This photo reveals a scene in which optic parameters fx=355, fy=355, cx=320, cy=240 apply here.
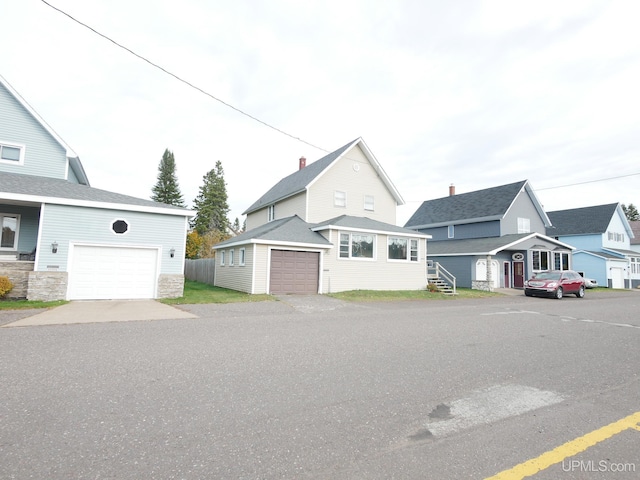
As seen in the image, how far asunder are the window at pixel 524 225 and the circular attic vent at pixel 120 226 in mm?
30464

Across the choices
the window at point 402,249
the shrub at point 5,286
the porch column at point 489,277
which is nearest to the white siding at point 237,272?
the window at point 402,249

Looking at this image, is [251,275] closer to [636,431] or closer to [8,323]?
[8,323]

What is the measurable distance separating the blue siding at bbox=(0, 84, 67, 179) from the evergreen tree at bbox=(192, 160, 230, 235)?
123ft

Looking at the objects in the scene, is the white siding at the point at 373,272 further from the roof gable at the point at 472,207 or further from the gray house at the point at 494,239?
the roof gable at the point at 472,207

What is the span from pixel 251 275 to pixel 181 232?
4.11 meters

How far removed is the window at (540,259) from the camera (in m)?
29.0

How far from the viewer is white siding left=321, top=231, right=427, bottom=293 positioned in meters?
19.9

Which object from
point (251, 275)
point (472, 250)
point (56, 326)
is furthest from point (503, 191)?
point (56, 326)

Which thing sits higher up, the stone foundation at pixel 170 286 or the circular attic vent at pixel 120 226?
the circular attic vent at pixel 120 226

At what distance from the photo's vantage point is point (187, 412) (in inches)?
154

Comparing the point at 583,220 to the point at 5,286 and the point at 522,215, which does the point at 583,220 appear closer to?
the point at 522,215

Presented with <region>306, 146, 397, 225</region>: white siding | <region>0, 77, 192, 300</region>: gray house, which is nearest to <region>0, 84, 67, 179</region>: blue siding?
<region>0, 77, 192, 300</region>: gray house

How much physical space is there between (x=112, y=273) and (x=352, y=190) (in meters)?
15.6

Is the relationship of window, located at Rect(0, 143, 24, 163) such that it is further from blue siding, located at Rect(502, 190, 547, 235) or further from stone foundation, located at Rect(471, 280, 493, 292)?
blue siding, located at Rect(502, 190, 547, 235)
